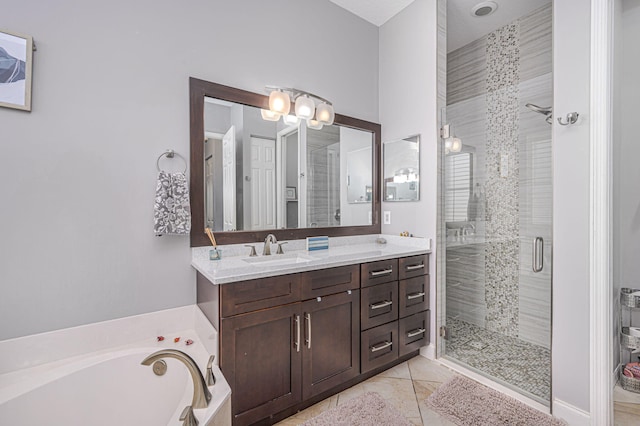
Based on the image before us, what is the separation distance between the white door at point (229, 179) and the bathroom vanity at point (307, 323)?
311 mm

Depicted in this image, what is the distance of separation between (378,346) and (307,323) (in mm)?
690

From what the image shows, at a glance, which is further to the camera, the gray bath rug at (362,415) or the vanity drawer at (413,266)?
the vanity drawer at (413,266)

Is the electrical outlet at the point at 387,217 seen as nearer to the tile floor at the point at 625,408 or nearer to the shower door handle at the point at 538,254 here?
the shower door handle at the point at 538,254

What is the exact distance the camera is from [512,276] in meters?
2.54

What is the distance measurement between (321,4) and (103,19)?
66.5 inches

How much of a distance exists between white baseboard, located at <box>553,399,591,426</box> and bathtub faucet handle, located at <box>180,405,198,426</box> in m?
1.96

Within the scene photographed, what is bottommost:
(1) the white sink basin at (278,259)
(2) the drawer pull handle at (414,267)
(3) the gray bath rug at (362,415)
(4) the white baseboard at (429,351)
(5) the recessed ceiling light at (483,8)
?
(3) the gray bath rug at (362,415)

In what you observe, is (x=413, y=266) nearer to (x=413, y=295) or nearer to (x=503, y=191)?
(x=413, y=295)

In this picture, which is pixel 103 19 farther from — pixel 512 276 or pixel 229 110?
pixel 512 276

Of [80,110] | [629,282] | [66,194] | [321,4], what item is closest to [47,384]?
[66,194]

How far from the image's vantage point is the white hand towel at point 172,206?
66.4 inches

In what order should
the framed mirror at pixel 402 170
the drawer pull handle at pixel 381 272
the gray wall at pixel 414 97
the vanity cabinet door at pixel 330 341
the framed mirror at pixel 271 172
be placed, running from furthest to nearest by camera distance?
the framed mirror at pixel 402 170 < the gray wall at pixel 414 97 < the drawer pull handle at pixel 381 272 < the framed mirror at pixel 271 172 < the vanity cabinet door at pixel 330 341

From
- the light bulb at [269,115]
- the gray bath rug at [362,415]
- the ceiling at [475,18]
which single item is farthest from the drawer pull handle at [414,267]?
the ceiling at [475,18]

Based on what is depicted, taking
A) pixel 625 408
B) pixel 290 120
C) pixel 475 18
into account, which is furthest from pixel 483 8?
pixel 625 408
